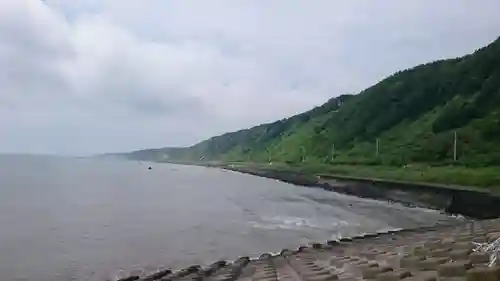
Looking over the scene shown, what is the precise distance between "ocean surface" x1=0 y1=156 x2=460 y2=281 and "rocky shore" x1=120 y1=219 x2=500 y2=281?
17.6 feet

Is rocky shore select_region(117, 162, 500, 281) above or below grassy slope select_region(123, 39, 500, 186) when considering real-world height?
below

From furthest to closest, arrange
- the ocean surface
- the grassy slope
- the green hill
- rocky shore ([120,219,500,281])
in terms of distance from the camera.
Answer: the green hill < the grassy slope < the ocean surface < rocky shore ([120,219,500,281])

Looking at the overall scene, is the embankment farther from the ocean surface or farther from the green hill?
the green hill

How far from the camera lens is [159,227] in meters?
39.4

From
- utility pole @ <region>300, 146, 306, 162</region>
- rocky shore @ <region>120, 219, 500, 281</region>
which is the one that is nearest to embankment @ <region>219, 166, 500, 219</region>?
rocky shore @ <region>120, 219, 500, 281</region>

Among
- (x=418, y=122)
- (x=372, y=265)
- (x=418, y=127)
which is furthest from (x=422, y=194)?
(x=418, y=122)

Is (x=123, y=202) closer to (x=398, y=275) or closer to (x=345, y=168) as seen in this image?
(x=345, y=168)

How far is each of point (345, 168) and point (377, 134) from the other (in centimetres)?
3456

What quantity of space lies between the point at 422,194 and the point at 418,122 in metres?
60.4

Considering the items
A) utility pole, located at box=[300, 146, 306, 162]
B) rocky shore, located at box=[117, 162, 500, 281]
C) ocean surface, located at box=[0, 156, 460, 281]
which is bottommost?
ocean surface, located at box=[0, 156, 460, 281]

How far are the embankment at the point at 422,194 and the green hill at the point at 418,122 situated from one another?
43.1ft

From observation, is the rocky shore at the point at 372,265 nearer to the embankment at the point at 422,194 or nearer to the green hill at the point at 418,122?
the embankment at the point at 422,194

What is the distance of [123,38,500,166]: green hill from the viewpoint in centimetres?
8200

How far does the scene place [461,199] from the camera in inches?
1774
